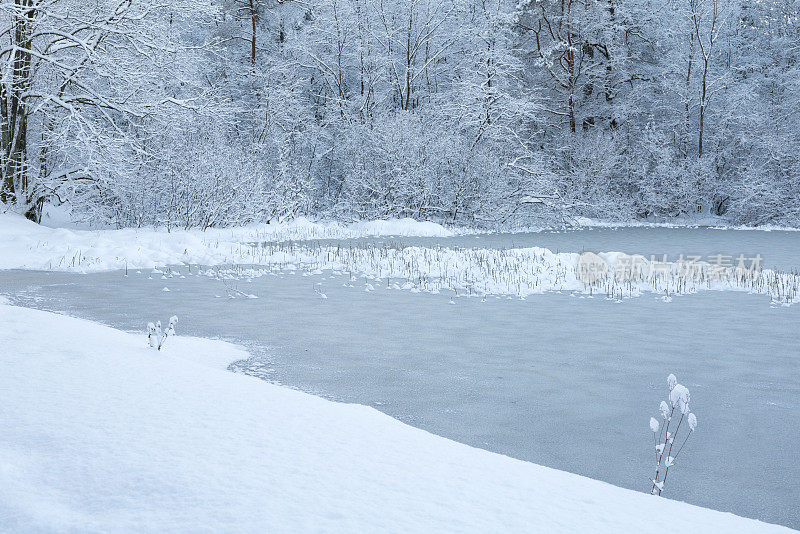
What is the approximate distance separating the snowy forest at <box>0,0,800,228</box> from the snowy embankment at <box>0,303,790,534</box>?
1906cm

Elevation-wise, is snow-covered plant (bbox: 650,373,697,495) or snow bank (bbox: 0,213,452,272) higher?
snow-covered plant (bbox: 650,373,697,495)

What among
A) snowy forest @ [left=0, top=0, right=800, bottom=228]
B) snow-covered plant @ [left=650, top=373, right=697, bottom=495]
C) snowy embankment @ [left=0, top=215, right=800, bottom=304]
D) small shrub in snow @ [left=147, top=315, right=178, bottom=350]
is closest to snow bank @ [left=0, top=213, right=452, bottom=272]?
snowy embankment @ [left=0, top=215, right=800, bottom=304]

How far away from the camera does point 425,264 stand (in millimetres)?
15562

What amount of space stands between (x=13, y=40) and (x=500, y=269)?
563 inches

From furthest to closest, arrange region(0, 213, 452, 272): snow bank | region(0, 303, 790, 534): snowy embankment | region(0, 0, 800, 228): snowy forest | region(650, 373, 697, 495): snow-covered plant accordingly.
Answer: region(0, 0, 800, 228): snowy forest < region(0, 213, 452, 272): snow bank < region(650, 373, 697, 495): snow-covered plant < region(0, 303, 790, 534): snowy embankment

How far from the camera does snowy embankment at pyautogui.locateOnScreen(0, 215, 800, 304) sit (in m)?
12.7

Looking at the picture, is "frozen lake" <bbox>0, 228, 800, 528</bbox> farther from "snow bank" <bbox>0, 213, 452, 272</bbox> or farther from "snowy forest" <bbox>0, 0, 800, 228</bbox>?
"snowy forest" <bbox>0, 0, 800, 228</bbox>

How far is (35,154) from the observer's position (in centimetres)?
2058

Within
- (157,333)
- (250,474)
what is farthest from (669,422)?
(157,333)

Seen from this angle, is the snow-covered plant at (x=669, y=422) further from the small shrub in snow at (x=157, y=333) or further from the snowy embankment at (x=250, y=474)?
the small shrub in snow at (x=157, y=333)

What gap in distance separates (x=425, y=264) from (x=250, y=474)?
12851 millimetres

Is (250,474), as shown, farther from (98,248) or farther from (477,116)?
(477,116)

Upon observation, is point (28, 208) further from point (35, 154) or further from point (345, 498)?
point (345, 498)

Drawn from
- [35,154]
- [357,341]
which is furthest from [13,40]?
[357,341]
